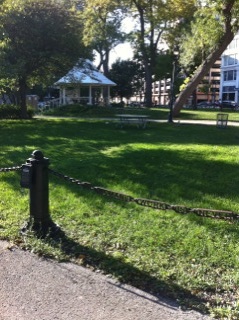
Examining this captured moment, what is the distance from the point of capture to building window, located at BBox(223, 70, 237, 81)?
9998 cm

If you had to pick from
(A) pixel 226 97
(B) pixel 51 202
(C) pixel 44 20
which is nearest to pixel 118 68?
(A) pixel 226 97

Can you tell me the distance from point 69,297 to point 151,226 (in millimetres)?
1898

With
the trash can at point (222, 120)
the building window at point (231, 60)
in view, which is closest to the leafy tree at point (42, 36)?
the trash can at point (222, 120)

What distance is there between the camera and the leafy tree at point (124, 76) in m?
72.0

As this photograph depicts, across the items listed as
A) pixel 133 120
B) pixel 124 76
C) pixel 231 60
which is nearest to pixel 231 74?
pixel 231 60

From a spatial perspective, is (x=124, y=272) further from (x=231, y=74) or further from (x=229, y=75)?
(x=229, y=75)

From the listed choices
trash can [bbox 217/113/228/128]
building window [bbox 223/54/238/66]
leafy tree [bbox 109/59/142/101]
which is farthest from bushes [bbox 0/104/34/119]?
building window [bbox 223/54/238/66]

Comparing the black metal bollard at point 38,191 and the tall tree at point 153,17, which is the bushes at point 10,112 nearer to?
the tall tree at point 153,17

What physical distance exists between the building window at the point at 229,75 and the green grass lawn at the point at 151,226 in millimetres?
95748

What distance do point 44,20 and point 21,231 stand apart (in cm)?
1836

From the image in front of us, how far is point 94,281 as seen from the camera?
3910mm

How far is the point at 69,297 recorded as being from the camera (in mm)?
3605

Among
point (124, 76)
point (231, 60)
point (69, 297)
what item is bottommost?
point (69, 297)

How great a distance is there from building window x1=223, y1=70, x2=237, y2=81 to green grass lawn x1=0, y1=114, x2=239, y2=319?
9575 cm
